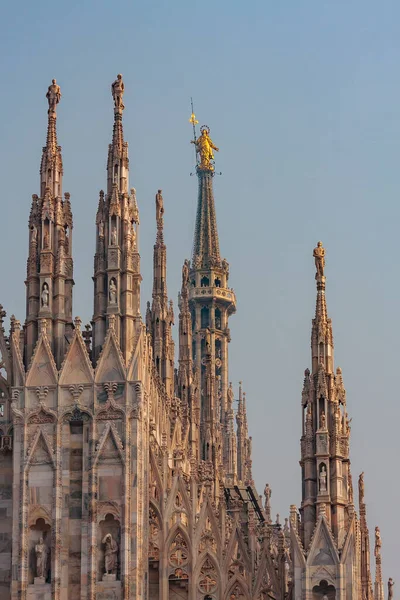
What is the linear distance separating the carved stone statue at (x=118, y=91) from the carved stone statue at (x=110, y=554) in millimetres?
13373

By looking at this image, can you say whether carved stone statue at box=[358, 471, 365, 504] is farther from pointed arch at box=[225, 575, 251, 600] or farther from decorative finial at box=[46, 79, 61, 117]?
decorative finial at box=[46, 79, 61, 117]

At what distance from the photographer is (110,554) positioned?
161 feet

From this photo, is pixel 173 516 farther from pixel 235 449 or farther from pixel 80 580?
pixel 235 449

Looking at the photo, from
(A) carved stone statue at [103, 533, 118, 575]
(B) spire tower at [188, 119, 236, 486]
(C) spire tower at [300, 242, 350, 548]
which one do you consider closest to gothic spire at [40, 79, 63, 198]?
(C) spire tower at [300, 242, 350, 548]

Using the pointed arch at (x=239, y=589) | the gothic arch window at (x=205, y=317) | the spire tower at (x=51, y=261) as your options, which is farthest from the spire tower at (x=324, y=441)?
the gothic arch window at (x=205, y=317)

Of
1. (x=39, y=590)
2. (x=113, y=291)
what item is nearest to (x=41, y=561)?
(x=39, y=590)

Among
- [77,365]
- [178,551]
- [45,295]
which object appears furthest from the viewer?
[178,551]

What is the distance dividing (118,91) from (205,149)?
57.5m

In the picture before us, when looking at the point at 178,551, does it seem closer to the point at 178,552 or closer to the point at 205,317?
the point at 178,552

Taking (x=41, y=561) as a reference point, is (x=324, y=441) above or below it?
above

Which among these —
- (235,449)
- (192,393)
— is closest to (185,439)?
(192,393)

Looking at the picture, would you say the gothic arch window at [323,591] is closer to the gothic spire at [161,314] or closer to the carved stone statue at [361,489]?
the carved stone statue at [361,489]

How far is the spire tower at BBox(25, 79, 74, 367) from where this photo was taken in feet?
169

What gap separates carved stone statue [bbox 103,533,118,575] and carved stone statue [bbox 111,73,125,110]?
1337 cm
